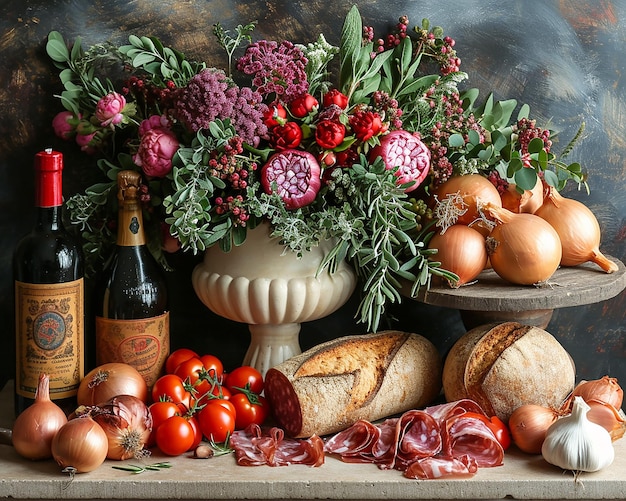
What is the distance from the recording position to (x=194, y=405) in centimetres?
136

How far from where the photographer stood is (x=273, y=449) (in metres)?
1.30

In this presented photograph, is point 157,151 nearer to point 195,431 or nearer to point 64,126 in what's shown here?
point 64,126

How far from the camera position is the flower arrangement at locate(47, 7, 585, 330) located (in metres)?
1.36

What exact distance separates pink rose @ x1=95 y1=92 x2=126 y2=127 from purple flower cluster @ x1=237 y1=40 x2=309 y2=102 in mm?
234

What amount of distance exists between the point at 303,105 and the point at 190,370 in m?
0.51

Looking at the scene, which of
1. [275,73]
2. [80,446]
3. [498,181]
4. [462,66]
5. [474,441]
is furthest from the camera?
[462,66]

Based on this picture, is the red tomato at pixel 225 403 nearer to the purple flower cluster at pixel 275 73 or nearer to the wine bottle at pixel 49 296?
the wine bottle at pixel 49 296

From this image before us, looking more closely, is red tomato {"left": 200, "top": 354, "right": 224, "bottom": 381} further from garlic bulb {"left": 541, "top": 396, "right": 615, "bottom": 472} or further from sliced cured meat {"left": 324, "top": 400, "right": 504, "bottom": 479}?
garlic bulb {"left": 541, "top": 396, "right": 615, "bottom": 472}

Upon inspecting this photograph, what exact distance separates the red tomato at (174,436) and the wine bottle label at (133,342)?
0.18 meters

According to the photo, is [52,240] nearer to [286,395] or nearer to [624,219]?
[286,395]

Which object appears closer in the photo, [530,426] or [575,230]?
[530,426]

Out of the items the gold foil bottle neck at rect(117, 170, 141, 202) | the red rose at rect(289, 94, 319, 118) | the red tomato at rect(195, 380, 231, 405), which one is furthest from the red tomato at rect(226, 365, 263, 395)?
the red rose at rect(289, 94, 319, 118)

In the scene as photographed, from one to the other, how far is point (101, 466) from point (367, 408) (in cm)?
45

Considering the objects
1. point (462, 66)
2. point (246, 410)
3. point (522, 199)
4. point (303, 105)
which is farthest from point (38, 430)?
point (462, 66)
